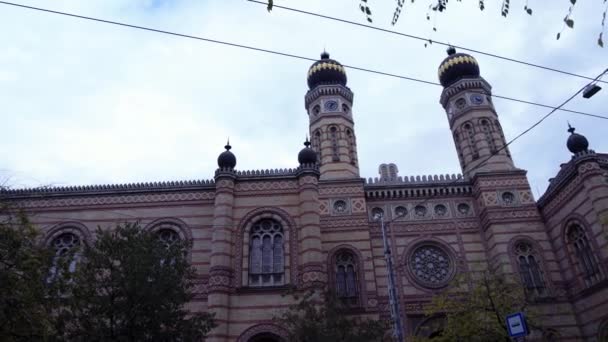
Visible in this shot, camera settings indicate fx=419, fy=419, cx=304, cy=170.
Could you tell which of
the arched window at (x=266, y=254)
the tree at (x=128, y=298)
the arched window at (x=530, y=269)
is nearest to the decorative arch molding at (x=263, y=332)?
the arched window at (x=266, y=254)

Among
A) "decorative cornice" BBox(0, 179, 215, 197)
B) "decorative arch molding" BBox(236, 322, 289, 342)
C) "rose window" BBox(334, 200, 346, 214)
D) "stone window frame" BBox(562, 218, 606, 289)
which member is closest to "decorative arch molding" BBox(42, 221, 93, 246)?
"decorative cornice" BBox(0, 179, 215, 197)

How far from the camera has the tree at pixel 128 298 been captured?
9.06 metres

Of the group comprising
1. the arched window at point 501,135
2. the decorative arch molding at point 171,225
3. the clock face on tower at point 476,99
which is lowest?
the decorative arch molding at point 171,225

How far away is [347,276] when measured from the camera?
18.2 m

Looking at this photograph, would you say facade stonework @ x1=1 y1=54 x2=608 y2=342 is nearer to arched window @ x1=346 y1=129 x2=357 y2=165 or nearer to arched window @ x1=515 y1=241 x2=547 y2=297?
arched window @ x1=515 y1=241 x2=547 y2=297

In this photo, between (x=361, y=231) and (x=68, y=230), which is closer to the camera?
(x=68, y=230)

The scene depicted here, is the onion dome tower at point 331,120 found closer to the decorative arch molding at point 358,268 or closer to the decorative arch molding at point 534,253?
the decorative arch molding at point 358,268

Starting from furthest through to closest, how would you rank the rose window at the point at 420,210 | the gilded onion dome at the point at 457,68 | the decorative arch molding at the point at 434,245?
the gilded onion dome at the point at 457,68 < the rose window at the point at 420,210 < the decorative arch molding at the point at 434,245

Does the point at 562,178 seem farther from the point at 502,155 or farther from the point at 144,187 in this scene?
the point at 144,187

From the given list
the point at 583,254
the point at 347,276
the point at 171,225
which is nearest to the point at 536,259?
the point at 583,254

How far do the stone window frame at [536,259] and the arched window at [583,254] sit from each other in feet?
3.97

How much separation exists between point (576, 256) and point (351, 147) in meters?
11.6

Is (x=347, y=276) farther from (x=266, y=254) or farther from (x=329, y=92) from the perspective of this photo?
(x=329, y=92)

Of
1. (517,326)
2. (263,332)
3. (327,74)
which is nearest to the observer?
(517,326)
